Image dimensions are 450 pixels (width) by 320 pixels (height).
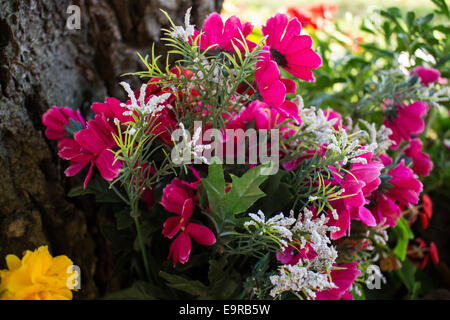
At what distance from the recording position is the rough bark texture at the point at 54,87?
0.59 m

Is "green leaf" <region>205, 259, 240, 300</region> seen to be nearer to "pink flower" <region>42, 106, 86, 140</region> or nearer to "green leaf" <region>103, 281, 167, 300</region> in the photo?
"green leaf" <region>103, 281, 167, 300</region>

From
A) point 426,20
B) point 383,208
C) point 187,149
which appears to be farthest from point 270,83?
point 426,20

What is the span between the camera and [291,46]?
51 centimetres

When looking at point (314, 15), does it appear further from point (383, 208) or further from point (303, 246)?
point (303, 246)

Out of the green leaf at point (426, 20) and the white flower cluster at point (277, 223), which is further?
the green leaf at point (426, 20)

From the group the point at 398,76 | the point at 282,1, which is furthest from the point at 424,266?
the point at 282,1

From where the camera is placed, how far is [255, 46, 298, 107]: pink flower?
46cm

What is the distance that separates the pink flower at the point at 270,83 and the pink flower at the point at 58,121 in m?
0.25

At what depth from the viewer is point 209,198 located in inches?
19.0

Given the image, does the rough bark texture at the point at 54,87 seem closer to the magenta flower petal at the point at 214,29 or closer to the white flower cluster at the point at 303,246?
the magenta flower petal at the point at 214,29

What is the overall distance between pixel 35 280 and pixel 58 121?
0.76 feet

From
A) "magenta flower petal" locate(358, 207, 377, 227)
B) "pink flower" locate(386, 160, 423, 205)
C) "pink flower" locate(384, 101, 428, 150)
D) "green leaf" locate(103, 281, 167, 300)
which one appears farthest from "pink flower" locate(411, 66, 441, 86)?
"green leaf" locate(103, 281, 167, 300)

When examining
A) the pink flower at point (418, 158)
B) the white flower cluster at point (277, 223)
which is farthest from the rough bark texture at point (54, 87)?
the pink flower at point (418, 158)
